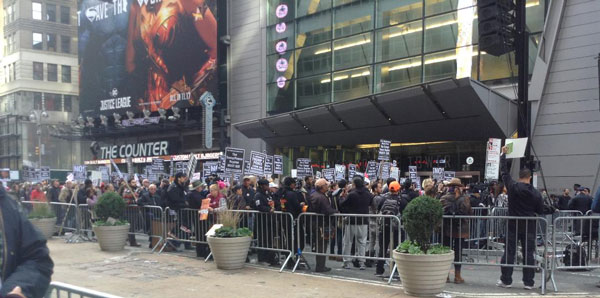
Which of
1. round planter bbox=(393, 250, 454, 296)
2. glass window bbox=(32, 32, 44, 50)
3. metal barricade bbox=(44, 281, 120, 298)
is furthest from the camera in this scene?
glass window bbox=(32, 32, 44, 50)

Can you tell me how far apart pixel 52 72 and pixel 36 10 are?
7355mm

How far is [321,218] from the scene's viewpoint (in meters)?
9.43

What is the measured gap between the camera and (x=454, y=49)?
24.3 metres

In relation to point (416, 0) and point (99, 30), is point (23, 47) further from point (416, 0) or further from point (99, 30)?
point (416, 0)

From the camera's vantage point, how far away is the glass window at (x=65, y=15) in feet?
198

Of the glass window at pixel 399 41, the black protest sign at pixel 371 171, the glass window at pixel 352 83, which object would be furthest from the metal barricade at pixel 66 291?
the glass window at pixel 352 83

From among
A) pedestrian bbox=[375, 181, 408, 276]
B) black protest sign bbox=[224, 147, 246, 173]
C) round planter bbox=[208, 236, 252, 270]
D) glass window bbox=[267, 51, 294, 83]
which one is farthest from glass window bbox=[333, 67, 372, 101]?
round planter bbox=[208, 236, 252, 270]

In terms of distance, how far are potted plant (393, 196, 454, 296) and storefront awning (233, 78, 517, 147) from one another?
37.2 feet

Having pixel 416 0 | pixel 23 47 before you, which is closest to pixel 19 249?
pixel 416 0

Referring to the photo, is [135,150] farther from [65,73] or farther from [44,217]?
[44,217]

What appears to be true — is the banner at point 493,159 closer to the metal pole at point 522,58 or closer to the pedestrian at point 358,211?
the metal pole at point 522,58

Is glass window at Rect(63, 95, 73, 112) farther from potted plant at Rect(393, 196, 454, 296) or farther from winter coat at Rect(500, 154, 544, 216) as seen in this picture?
winter coat at Rect(500, 154, 544, 216)

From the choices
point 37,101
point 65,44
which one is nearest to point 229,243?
point 37,101

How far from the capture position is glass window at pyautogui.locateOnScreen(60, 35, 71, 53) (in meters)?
60.7
